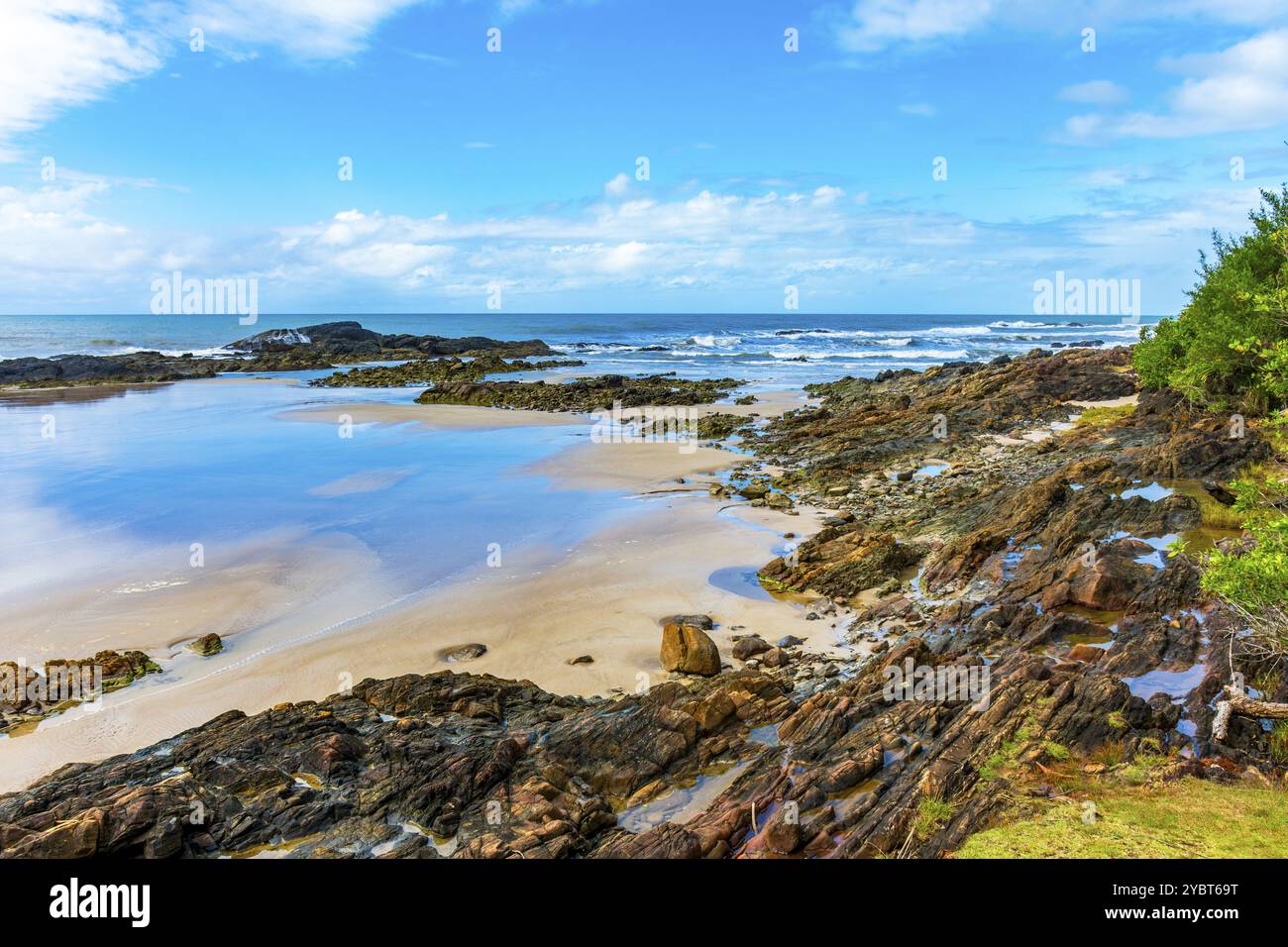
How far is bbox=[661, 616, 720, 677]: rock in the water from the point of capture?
12609mm

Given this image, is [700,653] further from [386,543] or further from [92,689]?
[386,543]

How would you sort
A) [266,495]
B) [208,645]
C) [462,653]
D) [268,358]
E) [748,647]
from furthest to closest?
[268,358] → [266,495] → [208,645] → [462,653] → [748,647]

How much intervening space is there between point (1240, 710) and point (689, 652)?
24.4ft

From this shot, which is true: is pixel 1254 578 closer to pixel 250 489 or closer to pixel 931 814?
pixel 931 814

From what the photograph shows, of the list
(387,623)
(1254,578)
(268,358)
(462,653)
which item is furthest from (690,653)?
(268,358)

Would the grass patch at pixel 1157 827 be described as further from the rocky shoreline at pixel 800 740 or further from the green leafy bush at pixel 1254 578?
the green leafy bush at pixel 1254 578

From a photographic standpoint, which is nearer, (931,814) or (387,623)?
(931,814)

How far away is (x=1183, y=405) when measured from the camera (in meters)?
26.1

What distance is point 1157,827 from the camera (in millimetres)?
6113

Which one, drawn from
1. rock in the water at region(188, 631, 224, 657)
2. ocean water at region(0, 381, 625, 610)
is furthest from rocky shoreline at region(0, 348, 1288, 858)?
ocean water at region(0, 381, 625, 610)

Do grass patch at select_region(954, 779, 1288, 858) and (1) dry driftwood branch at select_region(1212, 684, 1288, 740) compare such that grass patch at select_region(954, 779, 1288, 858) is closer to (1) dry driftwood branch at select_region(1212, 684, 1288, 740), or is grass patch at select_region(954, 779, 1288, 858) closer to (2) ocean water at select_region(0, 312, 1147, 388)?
(1) dry driftwood branch at select_region(1212, 684, 1288, 740)

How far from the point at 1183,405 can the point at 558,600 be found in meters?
23.5

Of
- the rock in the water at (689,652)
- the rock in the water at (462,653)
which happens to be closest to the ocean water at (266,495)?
the rock in the water at (462,653)

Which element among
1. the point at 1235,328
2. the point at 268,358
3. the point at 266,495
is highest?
the point at 268,358
